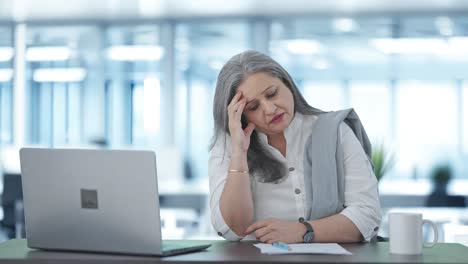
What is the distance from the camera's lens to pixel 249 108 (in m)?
2.54

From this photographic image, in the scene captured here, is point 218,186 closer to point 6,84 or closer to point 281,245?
point 281,245

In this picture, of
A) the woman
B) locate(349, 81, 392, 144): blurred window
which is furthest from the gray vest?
locate(349, 81, 392, 144): blurred window

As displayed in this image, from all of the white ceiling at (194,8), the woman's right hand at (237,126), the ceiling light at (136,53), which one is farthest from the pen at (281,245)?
the ceiling light at (136,53)

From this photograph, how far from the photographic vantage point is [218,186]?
8.32 feet

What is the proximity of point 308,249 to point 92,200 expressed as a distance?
55cm

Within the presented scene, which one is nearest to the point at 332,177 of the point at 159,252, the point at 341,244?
the point at 341,244

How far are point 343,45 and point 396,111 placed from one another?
105 centimetres

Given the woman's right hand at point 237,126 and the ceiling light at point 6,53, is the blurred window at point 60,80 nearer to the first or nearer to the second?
the ceiling light at point 6,53

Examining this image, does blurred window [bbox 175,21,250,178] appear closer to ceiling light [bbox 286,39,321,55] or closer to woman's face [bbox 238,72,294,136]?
ceiling light [bbox 286,39,321,55]

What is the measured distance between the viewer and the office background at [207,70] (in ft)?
32.3

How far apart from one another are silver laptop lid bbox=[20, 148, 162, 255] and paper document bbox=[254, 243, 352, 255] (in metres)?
0.29

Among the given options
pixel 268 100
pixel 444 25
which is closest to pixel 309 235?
pixel 268 100

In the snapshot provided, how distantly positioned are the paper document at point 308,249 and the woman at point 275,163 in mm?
195

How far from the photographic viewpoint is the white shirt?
2432mm
